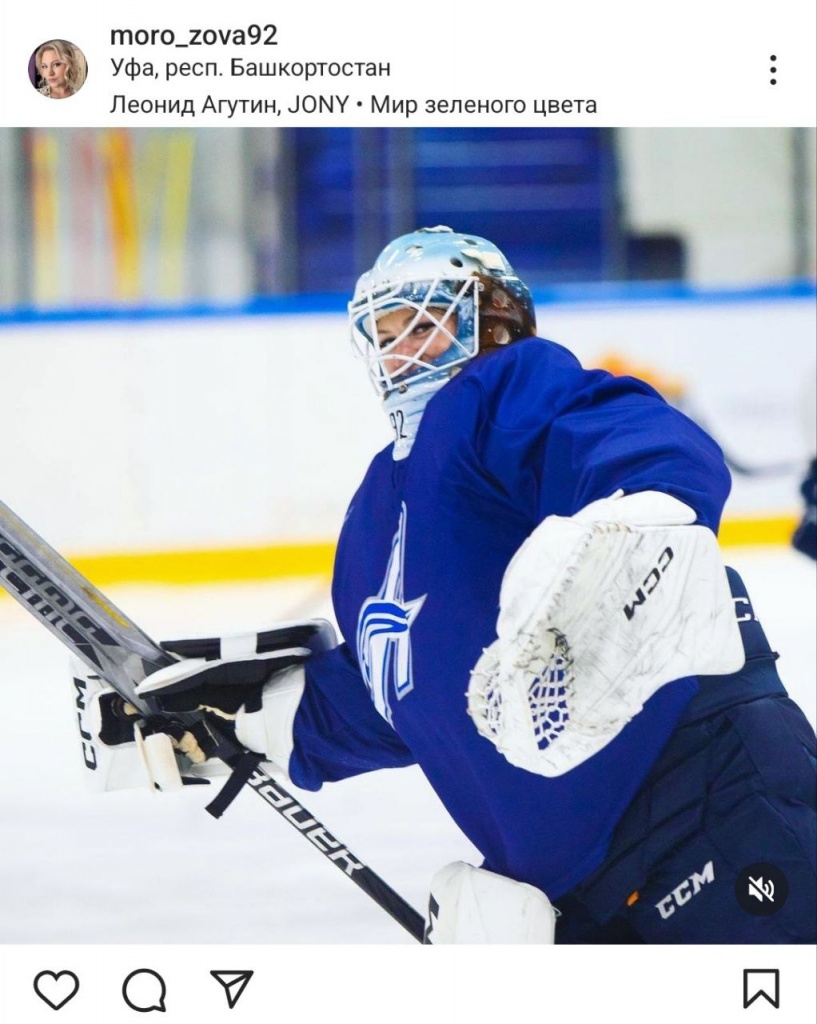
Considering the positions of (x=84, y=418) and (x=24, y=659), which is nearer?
(x=24, y=659)

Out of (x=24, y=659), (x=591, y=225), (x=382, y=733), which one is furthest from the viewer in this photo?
(x=591, y=225)

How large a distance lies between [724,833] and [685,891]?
0.07 m

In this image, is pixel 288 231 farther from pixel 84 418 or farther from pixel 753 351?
pixel 753 351

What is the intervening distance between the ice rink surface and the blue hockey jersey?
410 mm

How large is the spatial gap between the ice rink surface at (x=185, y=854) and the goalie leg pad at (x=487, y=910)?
314mm

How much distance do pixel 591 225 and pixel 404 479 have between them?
167 inches

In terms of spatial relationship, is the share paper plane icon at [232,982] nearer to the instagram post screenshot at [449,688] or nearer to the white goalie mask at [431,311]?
the instagram post screenshot at [449,688]

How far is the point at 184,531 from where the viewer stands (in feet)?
13.2

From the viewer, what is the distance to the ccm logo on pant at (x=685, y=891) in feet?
4.54

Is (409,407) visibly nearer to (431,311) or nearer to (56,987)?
(431,311)

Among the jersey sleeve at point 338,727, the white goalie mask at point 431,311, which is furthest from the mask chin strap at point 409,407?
the jersey sleeve at point 338,727
